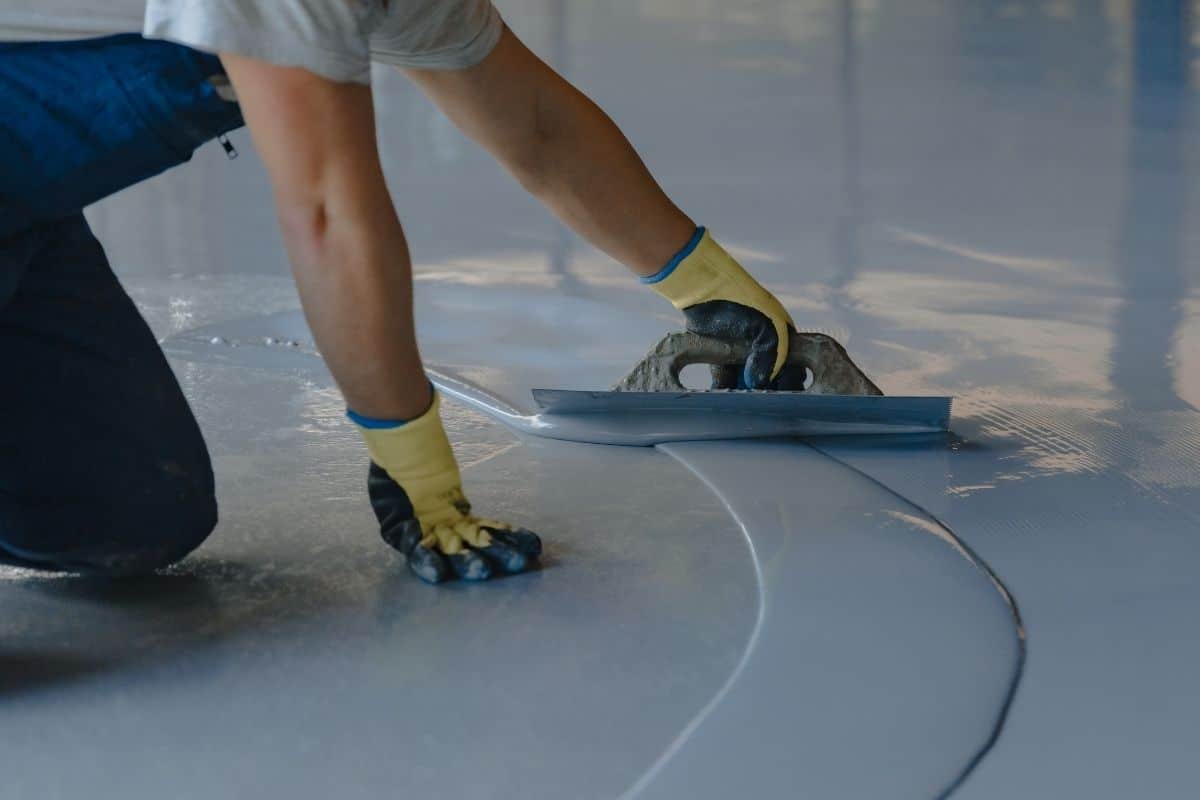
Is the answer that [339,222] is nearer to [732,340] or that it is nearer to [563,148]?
[563,148]

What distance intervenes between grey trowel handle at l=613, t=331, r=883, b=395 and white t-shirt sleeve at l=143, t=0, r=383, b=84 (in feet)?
2.95

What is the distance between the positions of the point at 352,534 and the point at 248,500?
20 cm

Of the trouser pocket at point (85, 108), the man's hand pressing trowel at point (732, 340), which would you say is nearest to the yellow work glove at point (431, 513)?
the trouser pocket at point (85, 108)

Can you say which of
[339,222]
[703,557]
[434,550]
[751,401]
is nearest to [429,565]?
[434,550]

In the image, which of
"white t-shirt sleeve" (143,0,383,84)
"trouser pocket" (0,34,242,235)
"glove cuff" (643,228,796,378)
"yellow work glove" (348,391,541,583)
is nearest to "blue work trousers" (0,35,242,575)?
"trouser pocket" (0,34,242,235)

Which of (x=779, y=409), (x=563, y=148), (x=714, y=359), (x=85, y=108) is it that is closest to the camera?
(x=85, y=108)

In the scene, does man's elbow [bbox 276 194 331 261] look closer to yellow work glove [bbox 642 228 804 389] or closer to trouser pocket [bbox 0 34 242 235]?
trouser pocket [bbox 0 34 242 235]

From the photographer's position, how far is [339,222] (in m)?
1.57

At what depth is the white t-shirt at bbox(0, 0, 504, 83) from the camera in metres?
1.47

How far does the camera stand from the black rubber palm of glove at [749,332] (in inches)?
88.6

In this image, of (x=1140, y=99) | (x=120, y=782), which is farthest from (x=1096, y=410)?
(x=1140, y=99)

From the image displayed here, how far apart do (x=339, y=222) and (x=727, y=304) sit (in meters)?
0.83

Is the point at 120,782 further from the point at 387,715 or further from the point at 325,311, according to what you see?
the point at 325,311

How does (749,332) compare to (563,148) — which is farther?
(749,332)
